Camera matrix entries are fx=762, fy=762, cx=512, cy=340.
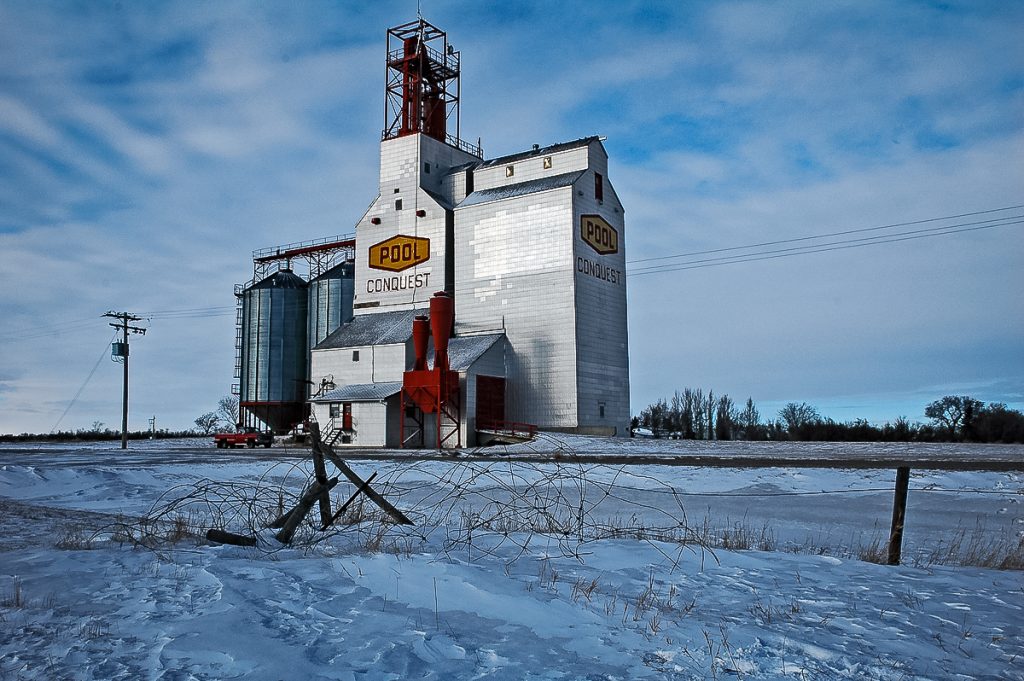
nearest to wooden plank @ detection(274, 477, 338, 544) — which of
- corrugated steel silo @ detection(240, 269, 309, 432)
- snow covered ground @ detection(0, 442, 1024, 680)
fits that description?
snow covered ground @ detection(0, 442, 1024, 680)

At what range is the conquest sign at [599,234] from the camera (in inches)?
1599

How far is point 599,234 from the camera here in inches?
1650

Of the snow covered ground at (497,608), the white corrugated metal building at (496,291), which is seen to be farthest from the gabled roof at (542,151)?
the snow covered ground at (497,608)

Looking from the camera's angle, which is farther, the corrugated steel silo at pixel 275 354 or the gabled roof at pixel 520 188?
the corrugated steel silo at pixel 275 354

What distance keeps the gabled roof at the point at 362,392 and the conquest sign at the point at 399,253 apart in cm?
788

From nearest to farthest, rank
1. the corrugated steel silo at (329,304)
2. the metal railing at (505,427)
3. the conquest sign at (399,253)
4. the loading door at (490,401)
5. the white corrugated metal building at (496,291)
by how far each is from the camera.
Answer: the metal railing at (505,427) < the loading door at (490,401) < the white corrugated metal building at (496,291) < the conquest sign at (399,253) < the corrugated steel silo at (329,304)

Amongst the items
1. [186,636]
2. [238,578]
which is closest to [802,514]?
[238,578]

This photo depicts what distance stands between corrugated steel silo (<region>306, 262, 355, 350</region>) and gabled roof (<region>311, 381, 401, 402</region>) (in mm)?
10941

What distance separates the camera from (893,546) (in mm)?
7637

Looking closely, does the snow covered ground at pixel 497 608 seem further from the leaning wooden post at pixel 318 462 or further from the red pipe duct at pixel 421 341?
the red pipe duct at pixel 421 341

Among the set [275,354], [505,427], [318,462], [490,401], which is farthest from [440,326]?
[318,462]

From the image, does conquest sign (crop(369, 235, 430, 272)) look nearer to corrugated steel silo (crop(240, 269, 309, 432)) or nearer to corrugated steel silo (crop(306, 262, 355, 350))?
corrugated steel silo (crop(306, 262, 355, 350))

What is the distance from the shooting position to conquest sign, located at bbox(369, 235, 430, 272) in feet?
148

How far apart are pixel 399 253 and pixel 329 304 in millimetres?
9915
